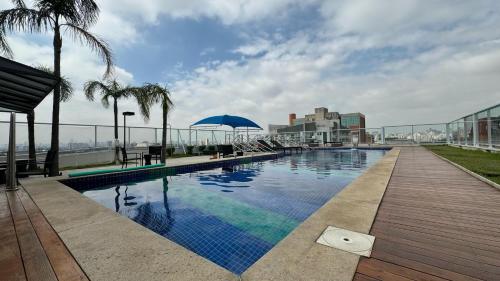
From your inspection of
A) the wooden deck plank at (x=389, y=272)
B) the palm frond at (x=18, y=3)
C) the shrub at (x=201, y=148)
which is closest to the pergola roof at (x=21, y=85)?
the palm frond at (x=18, y=3)

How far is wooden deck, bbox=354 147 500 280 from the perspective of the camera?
4.48 ft

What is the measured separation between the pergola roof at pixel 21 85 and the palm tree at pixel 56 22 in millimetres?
1156

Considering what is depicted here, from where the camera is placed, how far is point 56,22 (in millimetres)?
5668

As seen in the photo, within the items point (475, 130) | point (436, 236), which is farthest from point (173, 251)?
point (475, 130)

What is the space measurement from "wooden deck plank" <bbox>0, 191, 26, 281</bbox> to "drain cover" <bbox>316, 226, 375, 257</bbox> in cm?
221

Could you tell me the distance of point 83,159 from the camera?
27.9 ft

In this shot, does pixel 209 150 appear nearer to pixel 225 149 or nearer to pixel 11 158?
pixel 225 149

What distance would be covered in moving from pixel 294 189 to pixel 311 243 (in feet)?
11.0

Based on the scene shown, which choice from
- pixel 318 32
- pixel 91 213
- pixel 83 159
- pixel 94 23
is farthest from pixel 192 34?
pixel 91 213

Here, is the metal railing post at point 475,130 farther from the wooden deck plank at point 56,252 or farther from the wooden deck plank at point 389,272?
the wooden deck plank at point 56,252

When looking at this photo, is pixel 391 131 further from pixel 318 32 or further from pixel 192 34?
pixel 192 34

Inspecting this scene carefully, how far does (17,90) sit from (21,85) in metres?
0.42

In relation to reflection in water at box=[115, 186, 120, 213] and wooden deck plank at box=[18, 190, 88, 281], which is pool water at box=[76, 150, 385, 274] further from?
wooden deck plank at box=[18, 190, 88, 281]

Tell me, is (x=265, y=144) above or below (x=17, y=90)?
below
